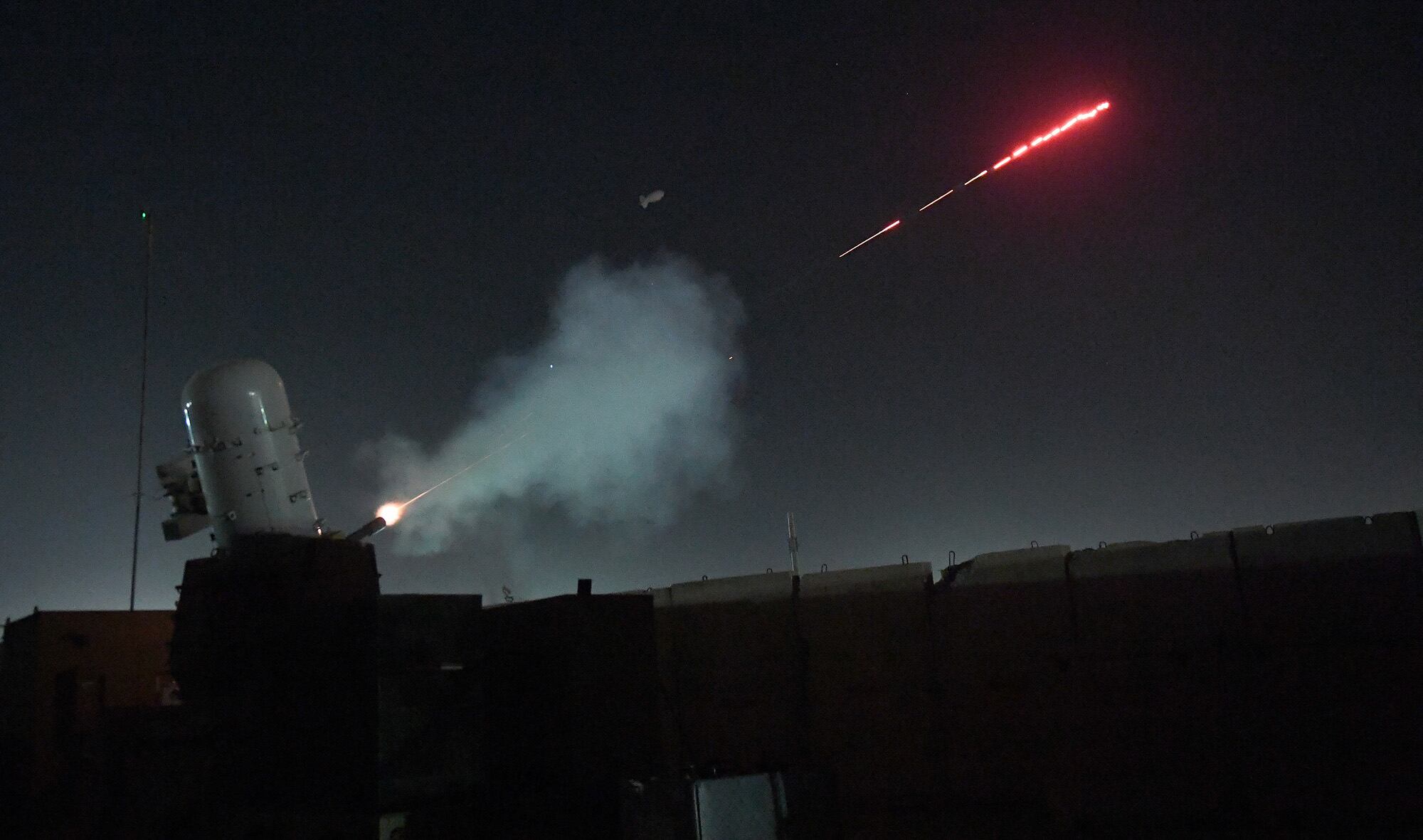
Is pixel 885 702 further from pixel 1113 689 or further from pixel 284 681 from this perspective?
pixel 284 681

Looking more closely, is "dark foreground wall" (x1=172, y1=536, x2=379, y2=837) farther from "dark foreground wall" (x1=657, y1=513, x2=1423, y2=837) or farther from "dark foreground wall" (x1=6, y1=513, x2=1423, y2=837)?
"dark foreground wall" (x1=657, y1=513, x2=1423, y2=837)

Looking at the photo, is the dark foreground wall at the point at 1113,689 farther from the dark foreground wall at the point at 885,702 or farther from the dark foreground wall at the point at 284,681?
the dark foreground wall at the point at 284,681

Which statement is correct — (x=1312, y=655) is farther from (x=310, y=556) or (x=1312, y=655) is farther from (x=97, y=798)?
(x=97, y=798)

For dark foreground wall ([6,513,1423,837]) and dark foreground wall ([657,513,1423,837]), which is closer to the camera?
dark foreground wall ([657,513,1423,837])

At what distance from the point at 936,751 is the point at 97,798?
744 centimetres

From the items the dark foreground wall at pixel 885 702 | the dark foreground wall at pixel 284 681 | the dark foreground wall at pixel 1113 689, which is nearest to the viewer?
the dark foreground wall at pixel 1113 689

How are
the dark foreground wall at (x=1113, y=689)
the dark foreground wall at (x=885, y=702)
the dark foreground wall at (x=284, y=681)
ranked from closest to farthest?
the dark foreground wall at (x=1113, y=689), the dark foreground wall at (x=885, y=702), the dark foreground wall at (x=284, y=681)

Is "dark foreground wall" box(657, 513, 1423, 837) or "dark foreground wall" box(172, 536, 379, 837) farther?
"dark foreground wall" box(172, 536, 379, 837)

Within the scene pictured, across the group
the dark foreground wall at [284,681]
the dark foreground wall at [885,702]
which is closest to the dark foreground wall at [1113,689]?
the dark foreground wall at [885,702]

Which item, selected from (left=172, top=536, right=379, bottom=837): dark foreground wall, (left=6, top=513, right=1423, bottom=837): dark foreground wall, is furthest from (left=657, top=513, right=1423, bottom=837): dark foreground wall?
(left=172, top=536, right=379, bottom=837): dark foreground wall

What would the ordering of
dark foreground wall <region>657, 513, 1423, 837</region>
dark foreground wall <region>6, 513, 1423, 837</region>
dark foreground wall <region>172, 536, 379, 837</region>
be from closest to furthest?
dark foreground wall <region>657, 513, 1423, 837</region> < dark foreground wall <region>6, 513, 1423, 837</region> < dark foreground wall <region>172, 536, 379, 837</region>

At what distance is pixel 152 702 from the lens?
1150 centimetres

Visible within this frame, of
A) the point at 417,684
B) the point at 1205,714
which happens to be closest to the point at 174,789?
the point at 417,684

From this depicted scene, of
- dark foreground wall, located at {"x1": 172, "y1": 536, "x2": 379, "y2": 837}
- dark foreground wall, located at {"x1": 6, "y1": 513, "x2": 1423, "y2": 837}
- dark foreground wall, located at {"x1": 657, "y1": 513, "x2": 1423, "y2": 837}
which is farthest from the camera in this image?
dark foreground wall, located at {"x1": 172, "y1": 536, "x2": 379, "y2": 837}
